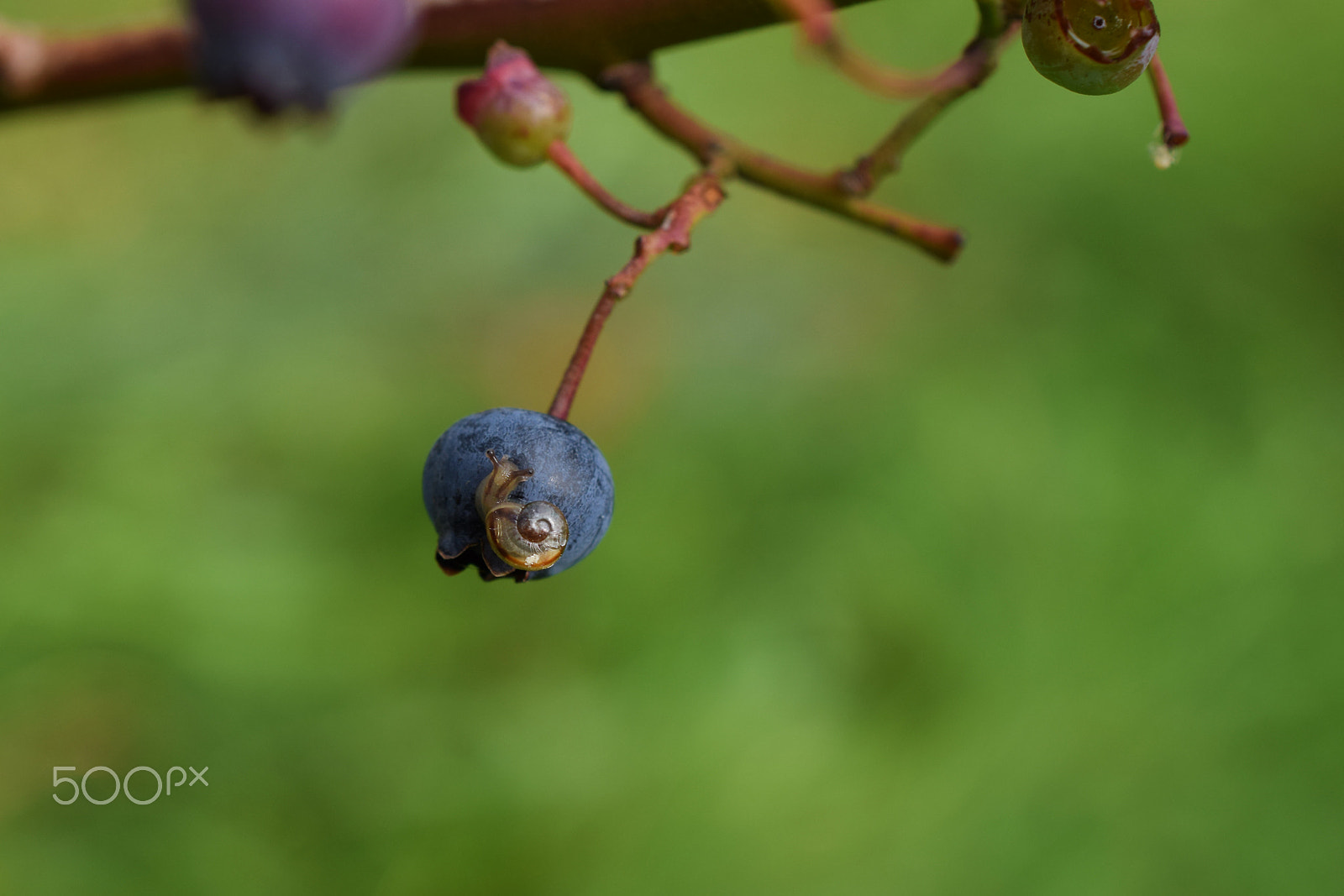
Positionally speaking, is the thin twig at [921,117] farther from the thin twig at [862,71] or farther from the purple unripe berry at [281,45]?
the purple unripe berry at [281,45]

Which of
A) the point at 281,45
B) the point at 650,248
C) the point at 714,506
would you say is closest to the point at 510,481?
the point at 650,248

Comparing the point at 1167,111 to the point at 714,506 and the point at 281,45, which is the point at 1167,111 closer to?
the point at 281,45

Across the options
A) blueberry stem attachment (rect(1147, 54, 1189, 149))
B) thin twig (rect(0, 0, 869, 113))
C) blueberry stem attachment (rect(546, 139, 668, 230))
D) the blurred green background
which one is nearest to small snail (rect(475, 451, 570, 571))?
blueberry stem attachment (rect(546, 139, 668, 230))

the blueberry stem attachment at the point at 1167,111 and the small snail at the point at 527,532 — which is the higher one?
the blueberry stem attachment at the point at 1167,111

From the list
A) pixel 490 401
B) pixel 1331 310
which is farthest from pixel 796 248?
pixel 1331 310

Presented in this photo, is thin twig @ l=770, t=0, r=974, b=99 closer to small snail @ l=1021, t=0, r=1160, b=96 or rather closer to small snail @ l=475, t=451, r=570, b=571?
small snail @ l=1021, t=0, r=1160, b=96

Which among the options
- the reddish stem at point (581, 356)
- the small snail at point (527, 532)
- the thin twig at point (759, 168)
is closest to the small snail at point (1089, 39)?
the thin twig at point (759, 168)
